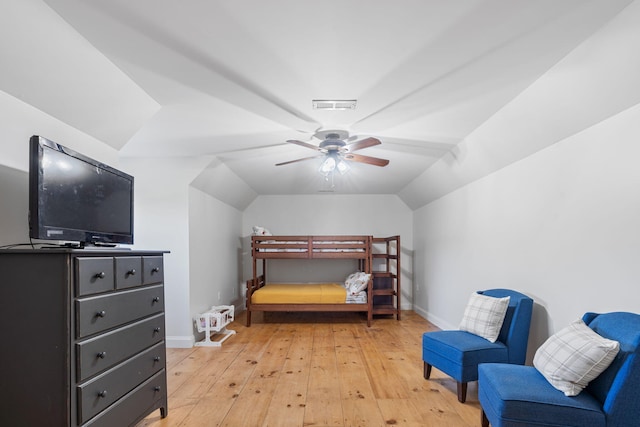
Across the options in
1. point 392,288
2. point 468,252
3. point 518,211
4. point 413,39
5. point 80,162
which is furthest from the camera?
point 392,288

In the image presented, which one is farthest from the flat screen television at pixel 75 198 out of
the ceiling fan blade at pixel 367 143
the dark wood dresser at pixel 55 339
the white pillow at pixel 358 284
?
the white pillow at pixel 358 284

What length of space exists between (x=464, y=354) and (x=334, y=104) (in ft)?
6.69

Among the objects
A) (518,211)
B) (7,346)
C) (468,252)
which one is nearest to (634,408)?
(518,211)

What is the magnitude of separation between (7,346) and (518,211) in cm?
351

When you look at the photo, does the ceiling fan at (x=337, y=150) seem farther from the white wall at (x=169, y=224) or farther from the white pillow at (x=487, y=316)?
the white wall at (x=169, y=224)

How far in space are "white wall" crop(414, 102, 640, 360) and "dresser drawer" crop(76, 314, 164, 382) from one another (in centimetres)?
276

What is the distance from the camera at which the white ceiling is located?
1.54 meters

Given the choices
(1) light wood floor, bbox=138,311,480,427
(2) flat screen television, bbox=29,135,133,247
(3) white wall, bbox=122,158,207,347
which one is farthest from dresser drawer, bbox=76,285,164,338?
(3) white wall, bbox=122,158,207,347

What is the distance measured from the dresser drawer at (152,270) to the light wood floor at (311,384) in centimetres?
96

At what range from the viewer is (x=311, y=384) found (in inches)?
119

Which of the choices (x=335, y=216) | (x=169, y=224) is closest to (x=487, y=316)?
(x=169, y=224)

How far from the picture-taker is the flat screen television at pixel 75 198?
5.33ft

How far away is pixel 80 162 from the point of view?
6.39 ft

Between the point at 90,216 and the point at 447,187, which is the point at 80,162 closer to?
the point at 90,216
